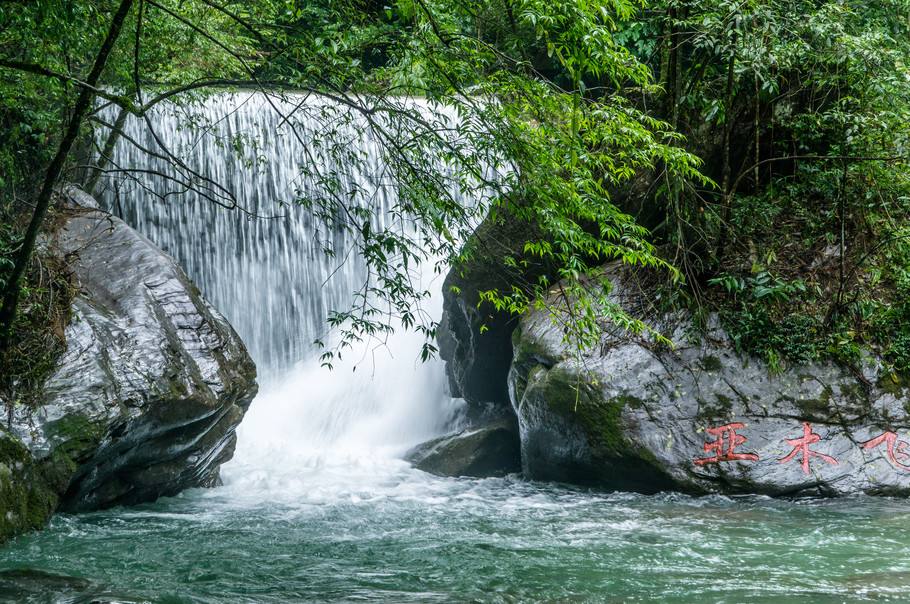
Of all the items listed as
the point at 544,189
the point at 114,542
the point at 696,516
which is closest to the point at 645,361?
the point at 696,516

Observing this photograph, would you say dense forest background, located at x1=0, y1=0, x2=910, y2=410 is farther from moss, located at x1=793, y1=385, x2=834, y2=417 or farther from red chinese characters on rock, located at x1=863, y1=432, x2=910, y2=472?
red chinese characters on rock, located at x1=863, y1=432, x2=910, y2=472

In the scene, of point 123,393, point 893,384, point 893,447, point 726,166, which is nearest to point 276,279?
point 123,393

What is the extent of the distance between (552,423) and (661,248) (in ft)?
8.16

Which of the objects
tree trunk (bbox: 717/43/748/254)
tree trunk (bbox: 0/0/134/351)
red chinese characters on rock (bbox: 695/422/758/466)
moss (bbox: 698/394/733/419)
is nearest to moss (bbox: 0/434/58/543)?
tree trunk (bbox: 0/0/134/351)

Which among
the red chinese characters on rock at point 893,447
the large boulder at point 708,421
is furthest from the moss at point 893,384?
the red chinese characters on rock at point 893,447

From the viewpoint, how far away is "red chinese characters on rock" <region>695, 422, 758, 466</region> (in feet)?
23.5

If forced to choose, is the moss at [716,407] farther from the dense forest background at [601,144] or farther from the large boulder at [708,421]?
the dense forest background at [601,144]

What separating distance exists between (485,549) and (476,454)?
3.48m

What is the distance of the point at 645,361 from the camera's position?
7.80 meters

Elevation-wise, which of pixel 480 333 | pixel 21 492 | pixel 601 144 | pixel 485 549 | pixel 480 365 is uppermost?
pixel 601 144

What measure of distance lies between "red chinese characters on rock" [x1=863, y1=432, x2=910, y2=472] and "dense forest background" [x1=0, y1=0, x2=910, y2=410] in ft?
2.25

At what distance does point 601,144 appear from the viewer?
24.8ft

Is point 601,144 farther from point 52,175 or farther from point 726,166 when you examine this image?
point 52,175

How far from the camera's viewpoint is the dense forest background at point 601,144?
4.79 metres
